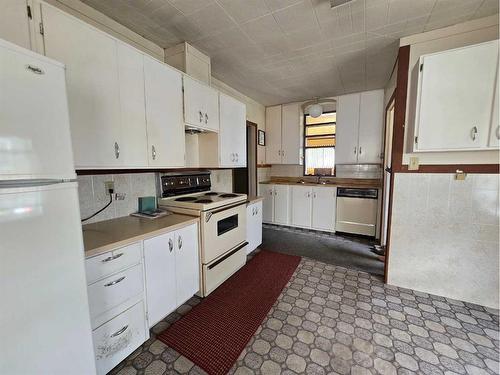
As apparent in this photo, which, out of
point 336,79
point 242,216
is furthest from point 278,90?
point 242,216

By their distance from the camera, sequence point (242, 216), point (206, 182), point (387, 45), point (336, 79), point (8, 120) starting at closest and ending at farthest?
point (8, 120)
point (387, 45)
point (242, 216)
point (206, 182)
point (336, 79)

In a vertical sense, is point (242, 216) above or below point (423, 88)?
below

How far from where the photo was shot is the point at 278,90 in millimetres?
3578

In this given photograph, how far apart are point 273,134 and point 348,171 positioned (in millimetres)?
1675

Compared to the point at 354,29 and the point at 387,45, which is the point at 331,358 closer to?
the point at 354,29

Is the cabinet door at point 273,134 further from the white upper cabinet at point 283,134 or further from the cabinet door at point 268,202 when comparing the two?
the cabinet door at point 268,202

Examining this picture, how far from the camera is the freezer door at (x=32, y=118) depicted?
731 mm

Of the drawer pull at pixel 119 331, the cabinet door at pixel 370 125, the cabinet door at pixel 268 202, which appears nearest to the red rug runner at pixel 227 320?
the drawer pull at pixel 119 331

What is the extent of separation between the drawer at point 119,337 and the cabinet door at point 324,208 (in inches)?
126

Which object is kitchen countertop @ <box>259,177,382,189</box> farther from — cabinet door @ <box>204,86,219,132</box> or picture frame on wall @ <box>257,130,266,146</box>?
cabinet door @ <box>204,86,219,132</box>

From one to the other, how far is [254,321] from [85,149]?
5.80 ft

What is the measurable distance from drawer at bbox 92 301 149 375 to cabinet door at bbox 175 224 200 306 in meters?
0.35

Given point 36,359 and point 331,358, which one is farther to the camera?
point 331,358

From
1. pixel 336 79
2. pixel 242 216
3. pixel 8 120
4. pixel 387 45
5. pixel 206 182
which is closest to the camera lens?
pixel 8 120
